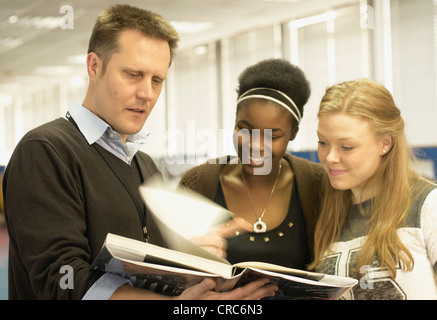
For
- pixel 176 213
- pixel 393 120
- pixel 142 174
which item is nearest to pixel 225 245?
pixel 176 213

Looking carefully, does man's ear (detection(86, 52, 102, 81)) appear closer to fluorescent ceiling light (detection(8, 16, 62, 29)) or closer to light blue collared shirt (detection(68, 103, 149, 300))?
light blue collared shirt (detection(68, 103, 149, 300))

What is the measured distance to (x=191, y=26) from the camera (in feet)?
7.27

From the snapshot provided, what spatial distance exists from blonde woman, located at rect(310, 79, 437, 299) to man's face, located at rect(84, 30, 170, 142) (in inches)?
17.3

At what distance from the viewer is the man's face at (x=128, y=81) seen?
1.07 meters

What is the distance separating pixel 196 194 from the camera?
1354 millimetres

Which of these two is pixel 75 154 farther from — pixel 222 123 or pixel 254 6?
pixel 254 6

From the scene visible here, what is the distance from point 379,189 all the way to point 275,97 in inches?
14.4

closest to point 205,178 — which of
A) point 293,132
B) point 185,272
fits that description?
point 293,132

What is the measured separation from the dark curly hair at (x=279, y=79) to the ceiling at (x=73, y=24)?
1.50 ft

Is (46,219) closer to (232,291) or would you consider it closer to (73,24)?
(232,291)

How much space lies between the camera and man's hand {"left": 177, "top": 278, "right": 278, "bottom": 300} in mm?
876

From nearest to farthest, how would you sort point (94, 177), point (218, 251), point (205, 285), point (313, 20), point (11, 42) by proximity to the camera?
point (205, 285) < point (94, 177) < point (218, 251) < point (11, 42) < point (313, 20)

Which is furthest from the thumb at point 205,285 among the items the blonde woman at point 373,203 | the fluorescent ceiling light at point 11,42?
the fluorescent ceiling light at point 11,42
